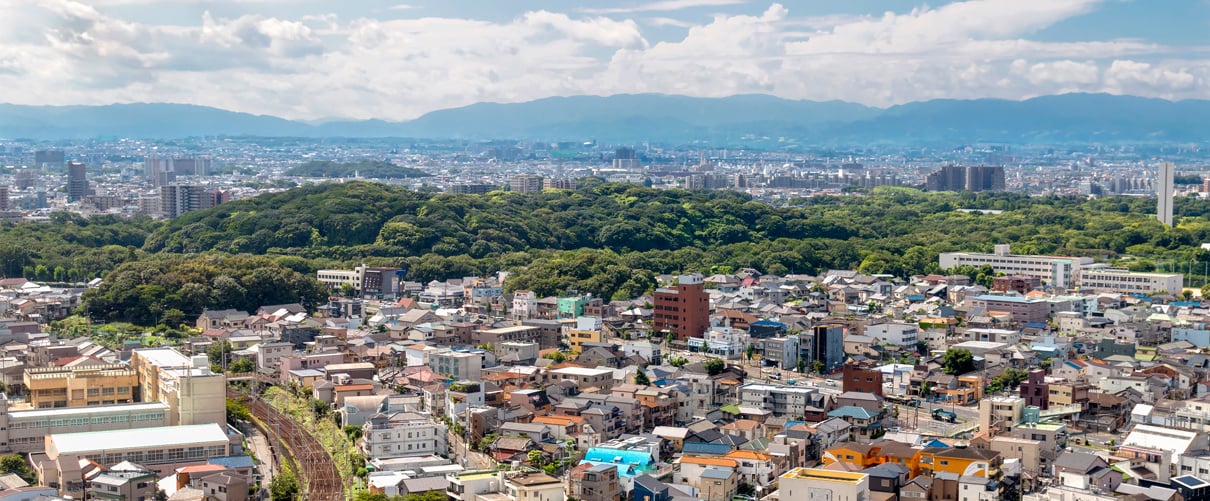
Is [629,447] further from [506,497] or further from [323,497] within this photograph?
[323,497]

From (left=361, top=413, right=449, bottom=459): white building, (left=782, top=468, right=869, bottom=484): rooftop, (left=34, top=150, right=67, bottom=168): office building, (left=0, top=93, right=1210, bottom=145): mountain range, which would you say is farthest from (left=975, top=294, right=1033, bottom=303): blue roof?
(left=0, top=93, right=1210, bottom=145): mountain range

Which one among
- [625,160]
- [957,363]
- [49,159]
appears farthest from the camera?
[625,160]

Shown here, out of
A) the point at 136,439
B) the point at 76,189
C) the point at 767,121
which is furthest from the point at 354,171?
the point at 767,121

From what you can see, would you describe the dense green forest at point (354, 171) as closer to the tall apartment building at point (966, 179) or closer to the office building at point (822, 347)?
the tall apartment building at point (966, 179)

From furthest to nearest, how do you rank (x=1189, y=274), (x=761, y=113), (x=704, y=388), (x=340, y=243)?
(x=761, y=113), (x=340, y=243), (x=1189, y=274), (x=704, y=388)

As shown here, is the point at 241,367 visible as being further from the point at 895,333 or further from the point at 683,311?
the point at 895,333

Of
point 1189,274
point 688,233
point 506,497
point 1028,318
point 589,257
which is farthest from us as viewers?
point 688,233

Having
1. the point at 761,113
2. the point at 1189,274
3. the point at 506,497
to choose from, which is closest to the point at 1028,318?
the point at 1189,274
